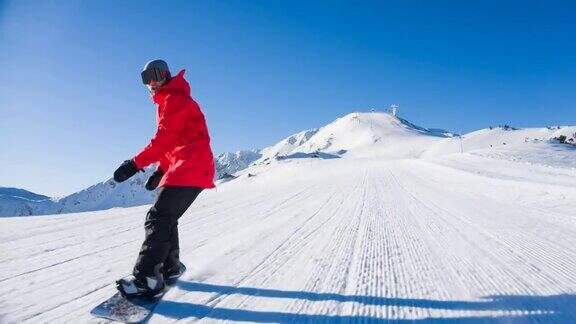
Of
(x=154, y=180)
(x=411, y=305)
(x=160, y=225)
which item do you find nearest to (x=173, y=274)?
(x=160, y=225)

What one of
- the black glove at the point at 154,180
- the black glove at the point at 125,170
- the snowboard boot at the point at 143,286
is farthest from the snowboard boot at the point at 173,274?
the black glove at the point at 125,170

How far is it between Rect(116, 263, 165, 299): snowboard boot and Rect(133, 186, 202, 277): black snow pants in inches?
1.6

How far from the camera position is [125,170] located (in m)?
3.39

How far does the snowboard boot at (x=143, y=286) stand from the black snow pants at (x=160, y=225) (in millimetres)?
41

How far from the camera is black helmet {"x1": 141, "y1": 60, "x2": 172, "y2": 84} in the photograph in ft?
12.1

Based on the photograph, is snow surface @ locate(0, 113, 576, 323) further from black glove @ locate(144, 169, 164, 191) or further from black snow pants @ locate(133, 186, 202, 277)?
black glove @ locate(144, 169, 164, 191)

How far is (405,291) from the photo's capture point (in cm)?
332

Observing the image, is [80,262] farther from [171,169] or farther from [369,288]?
[369,288]

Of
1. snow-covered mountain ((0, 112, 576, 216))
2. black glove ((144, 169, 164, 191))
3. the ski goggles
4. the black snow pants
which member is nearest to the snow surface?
the black snow pants

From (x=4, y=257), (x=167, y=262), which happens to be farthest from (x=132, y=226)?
(x=167, y=262)

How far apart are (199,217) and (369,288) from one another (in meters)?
5.14

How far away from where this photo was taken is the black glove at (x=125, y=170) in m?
3.36

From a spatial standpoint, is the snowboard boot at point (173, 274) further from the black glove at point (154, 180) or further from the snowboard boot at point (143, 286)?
the black glove at point (154, 180)

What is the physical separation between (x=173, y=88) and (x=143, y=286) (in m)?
1.72
